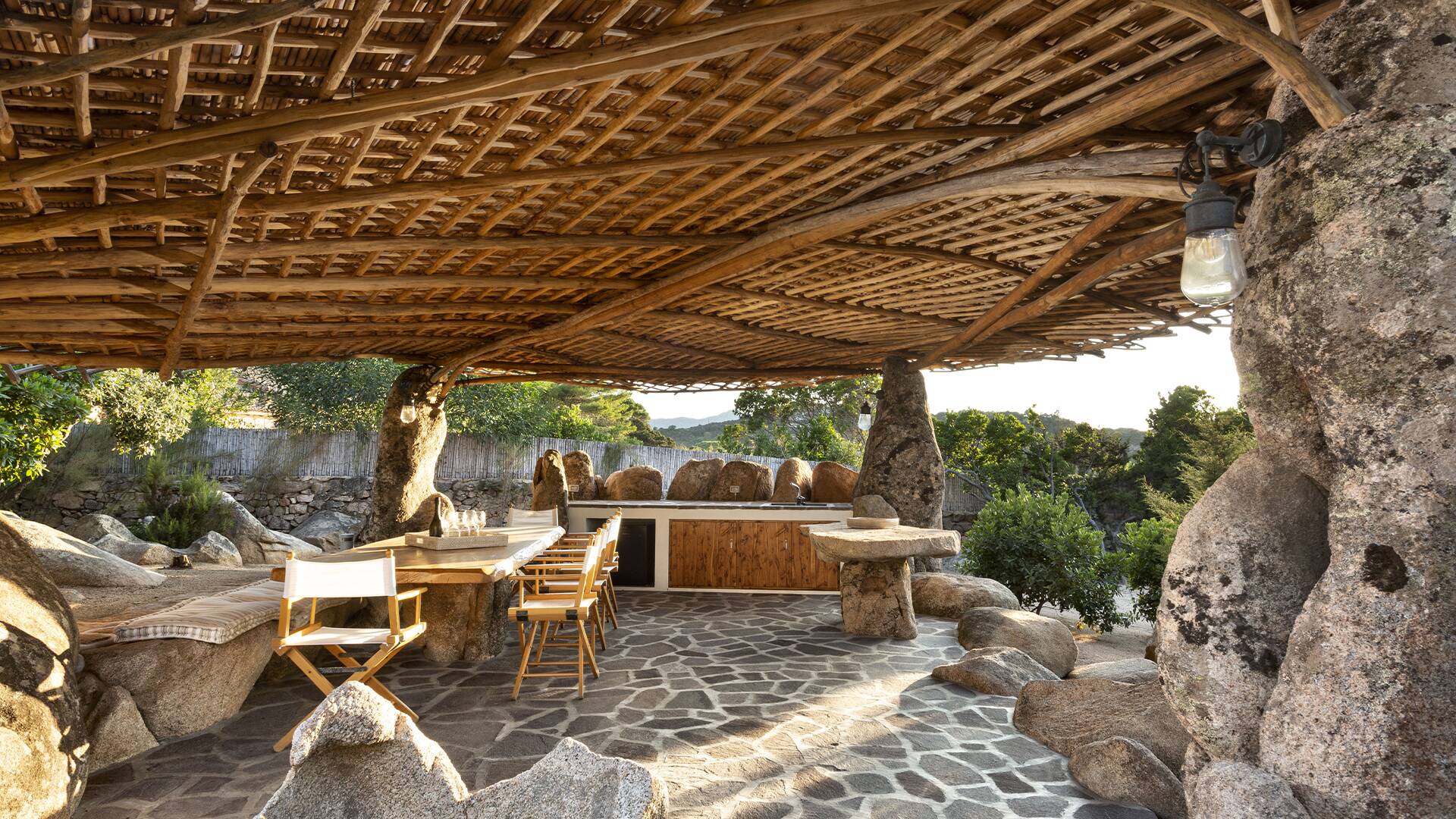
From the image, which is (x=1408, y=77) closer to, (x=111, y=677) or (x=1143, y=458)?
(x=111, y=677)

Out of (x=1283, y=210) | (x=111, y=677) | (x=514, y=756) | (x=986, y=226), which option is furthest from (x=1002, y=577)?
(x=111, y=677)

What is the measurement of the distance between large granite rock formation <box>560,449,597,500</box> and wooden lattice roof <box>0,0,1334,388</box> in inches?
160

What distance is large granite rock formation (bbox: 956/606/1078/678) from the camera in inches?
252

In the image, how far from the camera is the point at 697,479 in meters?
11.4

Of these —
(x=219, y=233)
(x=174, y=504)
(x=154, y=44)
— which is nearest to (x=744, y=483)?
(x=219, y=233)

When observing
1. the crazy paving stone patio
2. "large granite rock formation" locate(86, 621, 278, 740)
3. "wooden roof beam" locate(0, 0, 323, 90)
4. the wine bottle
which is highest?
"wooden roof beam" locate(0, 0, 323, 90)

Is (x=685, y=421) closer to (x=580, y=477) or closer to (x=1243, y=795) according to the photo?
(x=580, y=477)

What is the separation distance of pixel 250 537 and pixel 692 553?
7485mm

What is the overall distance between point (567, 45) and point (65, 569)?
23.3 feet

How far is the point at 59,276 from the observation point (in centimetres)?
486

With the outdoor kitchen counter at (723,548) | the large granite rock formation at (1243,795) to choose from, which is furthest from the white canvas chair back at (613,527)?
the large granite rock formation at (1243,795)

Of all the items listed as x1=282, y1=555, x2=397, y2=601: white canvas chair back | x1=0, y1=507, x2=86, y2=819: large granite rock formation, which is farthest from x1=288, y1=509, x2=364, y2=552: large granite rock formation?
x1=282, y1=555, x2=397, y2=601: white canvas chair back

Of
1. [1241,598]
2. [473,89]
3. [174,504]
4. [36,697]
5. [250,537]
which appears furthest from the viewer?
[174,504]

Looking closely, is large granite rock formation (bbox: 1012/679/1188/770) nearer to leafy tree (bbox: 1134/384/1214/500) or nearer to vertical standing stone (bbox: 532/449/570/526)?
vertical standing stone (bbox: 532/449/570/526)
